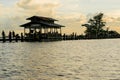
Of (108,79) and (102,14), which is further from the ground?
(102,14)

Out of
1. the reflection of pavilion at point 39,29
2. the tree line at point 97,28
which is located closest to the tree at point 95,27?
the tree line at point 97,28

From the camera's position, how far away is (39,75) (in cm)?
2412

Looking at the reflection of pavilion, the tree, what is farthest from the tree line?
the reflection of pavilion

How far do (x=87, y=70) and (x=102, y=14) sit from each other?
347 feet

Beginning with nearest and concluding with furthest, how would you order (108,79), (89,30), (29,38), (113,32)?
(108,79), (29,38), (89,30), (113,32)

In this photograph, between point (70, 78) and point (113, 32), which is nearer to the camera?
point (70, 78)

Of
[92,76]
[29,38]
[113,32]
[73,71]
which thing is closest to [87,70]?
[73,71]

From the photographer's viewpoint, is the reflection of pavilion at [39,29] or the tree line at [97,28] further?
the tree line at [97,28]

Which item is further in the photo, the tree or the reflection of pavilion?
the tree

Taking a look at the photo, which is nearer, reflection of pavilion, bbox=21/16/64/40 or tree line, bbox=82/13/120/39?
reflection of pavilion, bbox=21/16/64/40

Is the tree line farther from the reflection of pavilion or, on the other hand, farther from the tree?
the reflection of pavilion

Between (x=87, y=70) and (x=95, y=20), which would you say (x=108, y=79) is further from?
(x=95, y=20)

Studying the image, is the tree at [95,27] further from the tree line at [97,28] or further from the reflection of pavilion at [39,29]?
the reflection of pavilion at [39,29]

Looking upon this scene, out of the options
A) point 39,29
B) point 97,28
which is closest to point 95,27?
point 97,28
